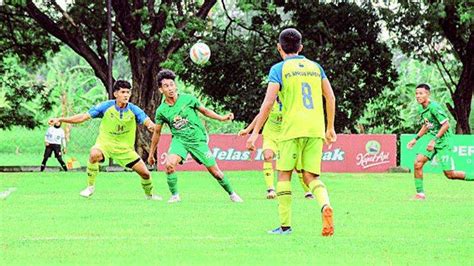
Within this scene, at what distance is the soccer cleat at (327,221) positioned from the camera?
9992mm

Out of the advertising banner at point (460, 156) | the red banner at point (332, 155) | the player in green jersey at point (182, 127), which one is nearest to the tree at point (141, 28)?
the red banner at point (332, 155)

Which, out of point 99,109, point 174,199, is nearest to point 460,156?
point 174,199

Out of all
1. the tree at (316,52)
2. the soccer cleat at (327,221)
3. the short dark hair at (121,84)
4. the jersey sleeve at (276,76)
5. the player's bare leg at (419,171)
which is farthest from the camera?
the tree at (316,52)

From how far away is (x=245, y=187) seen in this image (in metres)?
21.7

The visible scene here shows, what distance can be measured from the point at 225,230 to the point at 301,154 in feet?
4.47

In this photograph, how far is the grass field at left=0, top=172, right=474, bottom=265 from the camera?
28.5 feet

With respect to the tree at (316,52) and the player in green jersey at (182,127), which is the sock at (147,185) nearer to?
the player in green jersey at (182,127)

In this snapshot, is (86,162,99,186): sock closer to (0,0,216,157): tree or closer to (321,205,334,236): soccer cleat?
(321,205,334,236): soccer cleat

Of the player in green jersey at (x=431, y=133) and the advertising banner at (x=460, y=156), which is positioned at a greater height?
the player in green jersey at (x=431, y=133)

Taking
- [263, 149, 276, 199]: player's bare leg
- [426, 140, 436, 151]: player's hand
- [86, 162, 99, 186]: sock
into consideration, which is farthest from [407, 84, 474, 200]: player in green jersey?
[86, 162, 99, 186]: sock

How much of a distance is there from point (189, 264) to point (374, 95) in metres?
31.4

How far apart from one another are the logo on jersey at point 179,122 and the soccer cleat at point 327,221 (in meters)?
5.93

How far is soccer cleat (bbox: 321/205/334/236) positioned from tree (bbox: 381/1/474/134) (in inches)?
1061

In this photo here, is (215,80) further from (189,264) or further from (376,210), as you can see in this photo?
(189,264)
